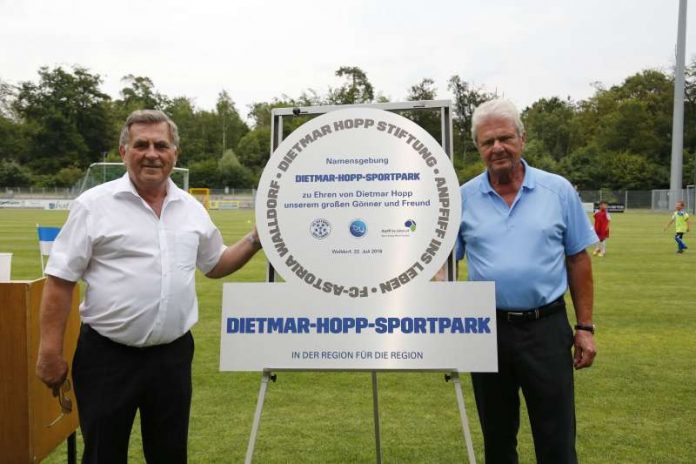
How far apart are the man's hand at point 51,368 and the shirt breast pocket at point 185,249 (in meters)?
0.68

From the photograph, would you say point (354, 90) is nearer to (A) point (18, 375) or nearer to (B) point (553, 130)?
(B) point (553, 130)

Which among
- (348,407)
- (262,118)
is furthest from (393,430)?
(262,118)

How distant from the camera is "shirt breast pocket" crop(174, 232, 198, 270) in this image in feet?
10.0

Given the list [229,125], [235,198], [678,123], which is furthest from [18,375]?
[229,125]

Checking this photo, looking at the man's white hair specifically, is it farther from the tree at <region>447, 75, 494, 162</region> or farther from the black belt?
the tree at <region>447, 75, 494, 162</region>

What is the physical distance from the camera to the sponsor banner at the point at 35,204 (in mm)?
57050

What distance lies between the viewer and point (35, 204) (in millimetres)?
59125

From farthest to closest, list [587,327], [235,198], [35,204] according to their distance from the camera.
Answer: [235,198] < [35,204] < [587,327]

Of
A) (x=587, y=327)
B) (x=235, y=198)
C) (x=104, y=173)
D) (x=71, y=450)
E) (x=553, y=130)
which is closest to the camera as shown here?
(x=587, y=327)

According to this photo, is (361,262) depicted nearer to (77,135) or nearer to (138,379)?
(138,379)

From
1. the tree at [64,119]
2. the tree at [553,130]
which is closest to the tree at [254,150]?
the tree at [64,119]

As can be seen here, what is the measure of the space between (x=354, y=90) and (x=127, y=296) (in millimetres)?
76192

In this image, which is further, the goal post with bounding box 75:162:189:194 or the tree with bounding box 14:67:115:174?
the tree with bounding box 14:67:115:174

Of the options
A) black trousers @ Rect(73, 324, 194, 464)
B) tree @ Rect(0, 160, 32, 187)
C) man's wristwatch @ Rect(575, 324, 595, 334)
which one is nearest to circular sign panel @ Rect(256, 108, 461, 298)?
black trousers @ Rect(73, 324, 194, 464)
